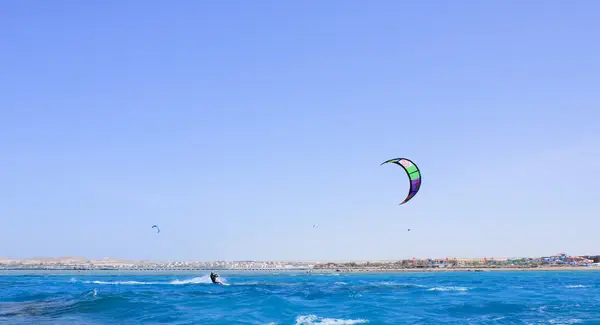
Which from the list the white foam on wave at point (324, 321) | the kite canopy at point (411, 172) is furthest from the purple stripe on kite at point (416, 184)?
the white foam on wave at point (324, 321)

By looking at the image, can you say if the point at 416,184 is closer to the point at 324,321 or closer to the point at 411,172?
the point at 411,172

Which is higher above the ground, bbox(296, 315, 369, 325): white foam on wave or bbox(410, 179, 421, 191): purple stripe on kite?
bbox(410, 179, 421, 191): purple stripe on kite

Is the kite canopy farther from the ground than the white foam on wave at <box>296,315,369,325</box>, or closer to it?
farther from the ground

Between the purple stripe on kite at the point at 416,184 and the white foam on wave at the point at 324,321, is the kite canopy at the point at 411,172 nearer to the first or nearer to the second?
the purple stripe on kite at the point at 416,184

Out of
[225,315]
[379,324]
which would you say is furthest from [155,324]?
[379,324]

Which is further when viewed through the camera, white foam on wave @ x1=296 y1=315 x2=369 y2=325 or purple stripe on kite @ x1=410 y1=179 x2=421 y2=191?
purple stripe on kite @ x1=410 y1=179 x2=421 y2=191

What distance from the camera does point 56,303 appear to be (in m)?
24.8

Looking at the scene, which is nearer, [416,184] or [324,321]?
[324,321]

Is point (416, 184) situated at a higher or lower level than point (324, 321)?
higher

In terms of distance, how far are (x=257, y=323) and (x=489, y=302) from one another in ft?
44.8

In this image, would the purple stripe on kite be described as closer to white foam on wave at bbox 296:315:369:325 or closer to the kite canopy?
the kite canopy

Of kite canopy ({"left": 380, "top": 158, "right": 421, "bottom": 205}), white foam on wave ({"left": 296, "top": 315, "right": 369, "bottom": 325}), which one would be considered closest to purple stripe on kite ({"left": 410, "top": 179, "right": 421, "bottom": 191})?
kite canopy ({"left": 380, "top": 158, "right": 421, "bottom": 205})

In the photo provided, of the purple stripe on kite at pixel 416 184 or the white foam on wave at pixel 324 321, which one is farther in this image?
the purple stripe on kite at pixel 416 184

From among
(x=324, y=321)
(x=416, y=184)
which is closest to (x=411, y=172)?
(x=416, y=184)
